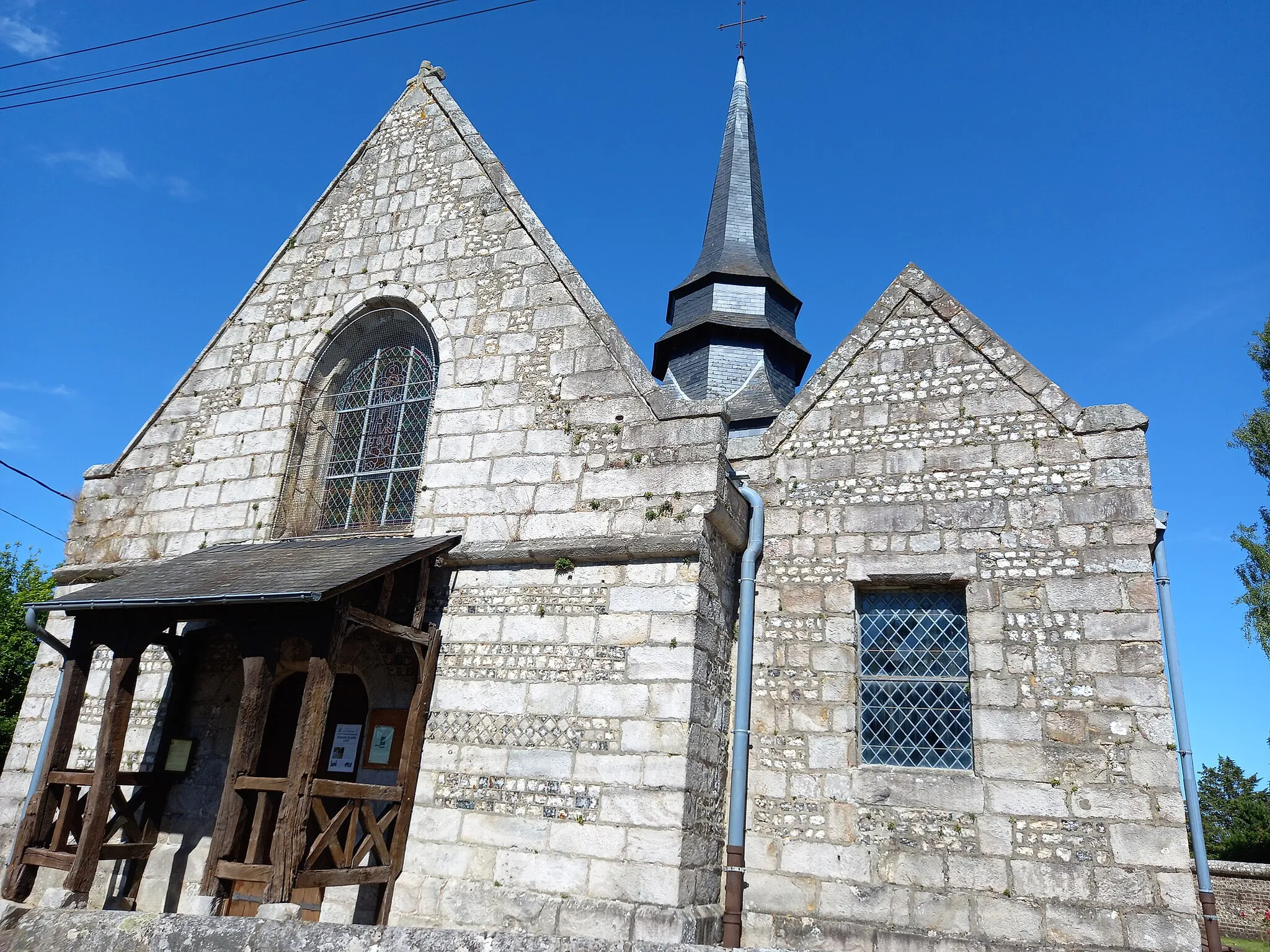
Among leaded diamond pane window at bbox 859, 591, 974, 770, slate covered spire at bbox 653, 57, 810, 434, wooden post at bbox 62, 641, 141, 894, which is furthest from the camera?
slate covered spire at bbox 653, 57, 810, 434

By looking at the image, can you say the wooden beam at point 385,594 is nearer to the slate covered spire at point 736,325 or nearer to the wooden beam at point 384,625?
the wooden beam at point 384,625

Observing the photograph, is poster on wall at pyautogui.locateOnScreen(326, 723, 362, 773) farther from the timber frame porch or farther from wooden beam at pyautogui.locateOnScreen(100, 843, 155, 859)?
wooden beam at pyautogui.locateOnScreen(100, 843, 155, 859)

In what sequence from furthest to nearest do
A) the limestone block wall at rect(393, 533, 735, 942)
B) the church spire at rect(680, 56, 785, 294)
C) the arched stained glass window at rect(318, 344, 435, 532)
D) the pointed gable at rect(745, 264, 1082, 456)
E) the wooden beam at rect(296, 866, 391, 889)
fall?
1. the church spire at rect(680, 56, 785, 294)
2. the arched stained glass window at rect(318, 344, 435, 532)
3. the pointed gable at rect(745, 264, 1082, 456)
4. the limestone block wall at rect(393, 533, 735, 942)
5. the wooden beam at rect(296, 866, 391, 889)

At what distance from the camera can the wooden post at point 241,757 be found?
5535mm

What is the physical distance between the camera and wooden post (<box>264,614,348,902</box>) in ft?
17.2

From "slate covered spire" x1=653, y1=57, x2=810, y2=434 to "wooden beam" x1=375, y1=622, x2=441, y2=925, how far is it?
24.7ft

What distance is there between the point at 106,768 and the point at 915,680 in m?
5.76

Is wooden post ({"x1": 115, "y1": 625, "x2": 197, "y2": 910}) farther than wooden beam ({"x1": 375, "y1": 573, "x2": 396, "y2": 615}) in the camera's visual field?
Yes

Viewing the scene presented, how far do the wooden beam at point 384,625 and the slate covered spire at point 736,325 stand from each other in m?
7.61

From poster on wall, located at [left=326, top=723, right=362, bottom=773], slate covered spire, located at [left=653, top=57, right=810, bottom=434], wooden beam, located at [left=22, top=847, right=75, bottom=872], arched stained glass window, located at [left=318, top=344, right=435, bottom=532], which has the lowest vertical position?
wooden beam, located at [left=22, top=847, right=75, bottom=872]

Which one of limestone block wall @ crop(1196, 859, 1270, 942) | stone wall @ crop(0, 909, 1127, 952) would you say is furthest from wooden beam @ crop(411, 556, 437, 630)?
limestone block wall @ crop(1196, 859, 1270, 942)

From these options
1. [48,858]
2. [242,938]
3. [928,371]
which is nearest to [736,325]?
[928,371]

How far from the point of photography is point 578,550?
6449 millimetres

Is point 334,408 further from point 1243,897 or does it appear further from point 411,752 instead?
point 1243,897
